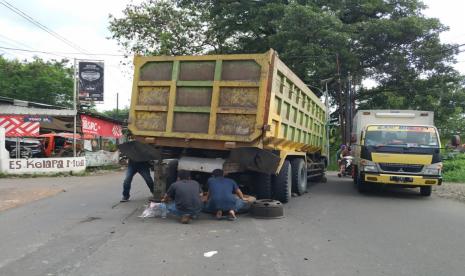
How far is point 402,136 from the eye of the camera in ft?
39.8

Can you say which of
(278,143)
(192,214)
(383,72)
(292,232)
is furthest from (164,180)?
(383,72)

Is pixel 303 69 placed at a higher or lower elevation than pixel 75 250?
higher

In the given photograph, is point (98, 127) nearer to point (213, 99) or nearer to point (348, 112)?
point (348, 112)

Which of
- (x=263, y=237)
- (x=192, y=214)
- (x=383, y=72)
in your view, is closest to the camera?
(x=263, y=237)

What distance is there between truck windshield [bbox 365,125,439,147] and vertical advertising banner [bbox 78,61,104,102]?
12941 mm

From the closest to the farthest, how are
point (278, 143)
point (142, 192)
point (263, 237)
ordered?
point (263, 237)
point (278, 143)
point (142, 192)

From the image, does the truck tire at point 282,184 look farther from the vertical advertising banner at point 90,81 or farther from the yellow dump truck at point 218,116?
the vertical advertising banner at point 90,81

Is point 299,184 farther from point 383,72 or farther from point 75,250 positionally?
point 383,72

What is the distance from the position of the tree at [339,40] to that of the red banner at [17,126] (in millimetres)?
10919

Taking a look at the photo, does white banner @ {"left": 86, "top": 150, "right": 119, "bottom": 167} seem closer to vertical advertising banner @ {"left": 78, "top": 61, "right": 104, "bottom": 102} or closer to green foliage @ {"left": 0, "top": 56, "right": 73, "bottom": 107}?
vertical advertising banner @ {"left": 78, "top": 61, "right": 104, "bottom": 102}

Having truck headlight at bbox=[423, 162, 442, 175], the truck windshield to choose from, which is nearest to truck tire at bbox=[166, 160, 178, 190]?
the truck windshield

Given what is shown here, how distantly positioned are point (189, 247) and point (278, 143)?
379 centimetres

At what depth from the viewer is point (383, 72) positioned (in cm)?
2628

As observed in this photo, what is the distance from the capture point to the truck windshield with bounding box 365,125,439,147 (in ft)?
39.1
